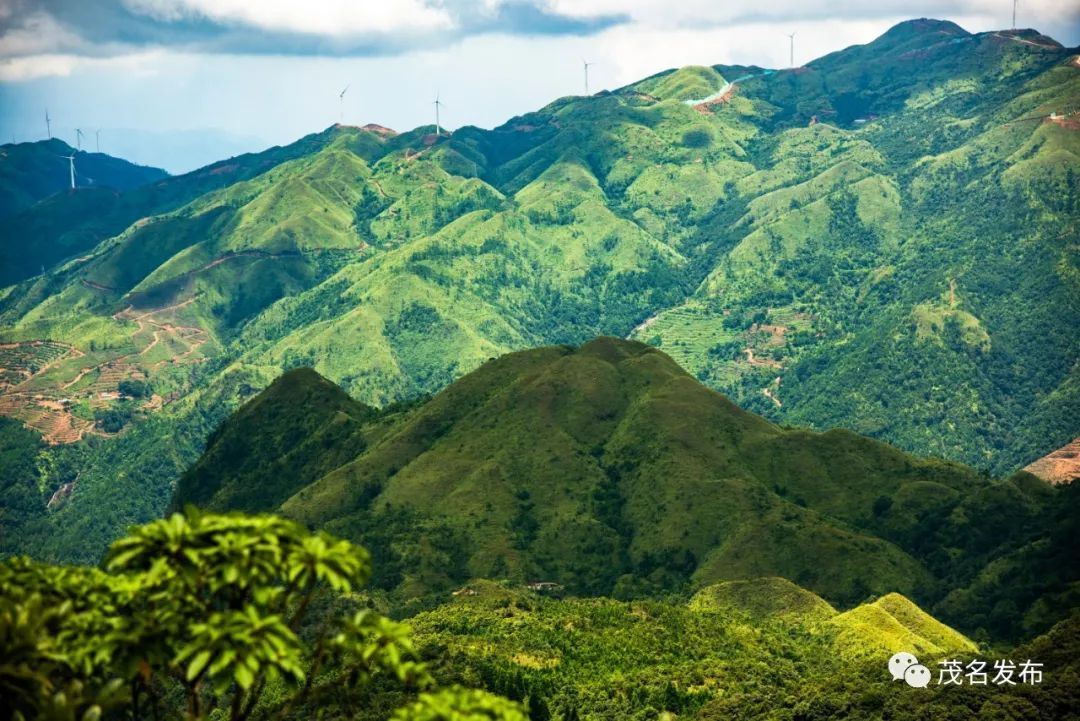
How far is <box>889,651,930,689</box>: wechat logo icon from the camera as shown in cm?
13012

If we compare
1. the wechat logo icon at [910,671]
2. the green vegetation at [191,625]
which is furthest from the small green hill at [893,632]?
the green vegetation at [191,625]

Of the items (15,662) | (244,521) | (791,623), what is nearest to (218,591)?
(244,521)

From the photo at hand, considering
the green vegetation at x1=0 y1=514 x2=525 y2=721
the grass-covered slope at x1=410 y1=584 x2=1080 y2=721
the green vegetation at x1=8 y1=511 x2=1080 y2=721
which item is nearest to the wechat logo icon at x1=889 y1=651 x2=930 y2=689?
the grass-covered slope at x1=410 y1=584 x2=1080 y2=721

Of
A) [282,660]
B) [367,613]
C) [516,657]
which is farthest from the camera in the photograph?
[516,657]

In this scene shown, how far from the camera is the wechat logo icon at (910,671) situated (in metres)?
130

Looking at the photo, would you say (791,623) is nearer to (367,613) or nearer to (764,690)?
(764,690)

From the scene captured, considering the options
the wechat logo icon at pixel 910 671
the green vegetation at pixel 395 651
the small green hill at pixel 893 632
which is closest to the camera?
the green vegetation at pixel 395 651

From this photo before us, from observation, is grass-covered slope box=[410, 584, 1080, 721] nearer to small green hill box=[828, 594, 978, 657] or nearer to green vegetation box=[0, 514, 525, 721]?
small green hill box=[828, 594, 978, 657]

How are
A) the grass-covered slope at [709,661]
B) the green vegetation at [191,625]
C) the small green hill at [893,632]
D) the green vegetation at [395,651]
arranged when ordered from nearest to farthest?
the green vegetation at [191,625], the green vegetation at [395,651], the grass-covered slope at [709,661], the small green hill at [893,632]

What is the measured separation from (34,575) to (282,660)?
711 centimetres

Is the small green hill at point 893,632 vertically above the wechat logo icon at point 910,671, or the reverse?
the wechat logo icon at point 910,671

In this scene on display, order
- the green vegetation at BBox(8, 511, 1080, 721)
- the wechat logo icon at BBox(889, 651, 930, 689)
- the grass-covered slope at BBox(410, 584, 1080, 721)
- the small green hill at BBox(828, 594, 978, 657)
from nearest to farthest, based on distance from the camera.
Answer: the green vegetation at BBox(8, 511, 1080, 721), the grass-covered slope at BBox(410, 584, 1080, 721), the wechat logo icon at BBox(889, 651, 930, 689), the small green hill at BBox(828, 594, 978, 657)

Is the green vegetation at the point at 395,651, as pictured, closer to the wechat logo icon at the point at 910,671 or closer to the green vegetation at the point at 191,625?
the green vegetation at the point at 191,625

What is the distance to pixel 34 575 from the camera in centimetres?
2998
